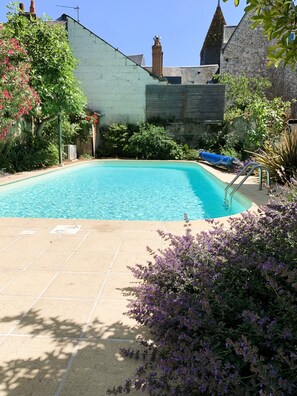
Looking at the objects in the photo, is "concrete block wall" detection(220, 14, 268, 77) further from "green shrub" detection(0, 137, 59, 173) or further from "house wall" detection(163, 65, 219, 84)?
"green shrub" detection(0, 137, 59, 173)

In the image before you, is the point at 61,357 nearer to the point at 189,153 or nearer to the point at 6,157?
the point at 6,157

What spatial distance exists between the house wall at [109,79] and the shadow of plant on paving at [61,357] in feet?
51.7

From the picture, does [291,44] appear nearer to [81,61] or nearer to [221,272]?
[221,272]

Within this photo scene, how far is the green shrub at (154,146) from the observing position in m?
15.4

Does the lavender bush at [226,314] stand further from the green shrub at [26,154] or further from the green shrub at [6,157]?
the green shrub at [26,154]

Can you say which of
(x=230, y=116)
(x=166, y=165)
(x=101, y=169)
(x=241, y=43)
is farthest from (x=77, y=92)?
(x=241, y=43)

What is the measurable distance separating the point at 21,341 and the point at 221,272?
1.23 m

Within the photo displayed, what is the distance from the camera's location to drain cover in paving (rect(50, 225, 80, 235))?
13.4ft

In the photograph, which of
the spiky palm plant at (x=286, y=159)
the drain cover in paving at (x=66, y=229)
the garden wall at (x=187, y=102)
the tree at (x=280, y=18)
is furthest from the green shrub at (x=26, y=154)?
the tree at (x=280, y=18)

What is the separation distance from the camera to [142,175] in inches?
469

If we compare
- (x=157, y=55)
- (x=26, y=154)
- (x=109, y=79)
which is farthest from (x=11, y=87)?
(x=157, y=55)

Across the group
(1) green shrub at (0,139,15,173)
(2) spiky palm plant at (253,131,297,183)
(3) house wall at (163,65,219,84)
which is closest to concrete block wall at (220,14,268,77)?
(3) house wall at (163,65,219,84)

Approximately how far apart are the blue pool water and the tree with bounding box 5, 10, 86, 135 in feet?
7.73

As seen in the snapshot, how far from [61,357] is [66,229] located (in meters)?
2.56
